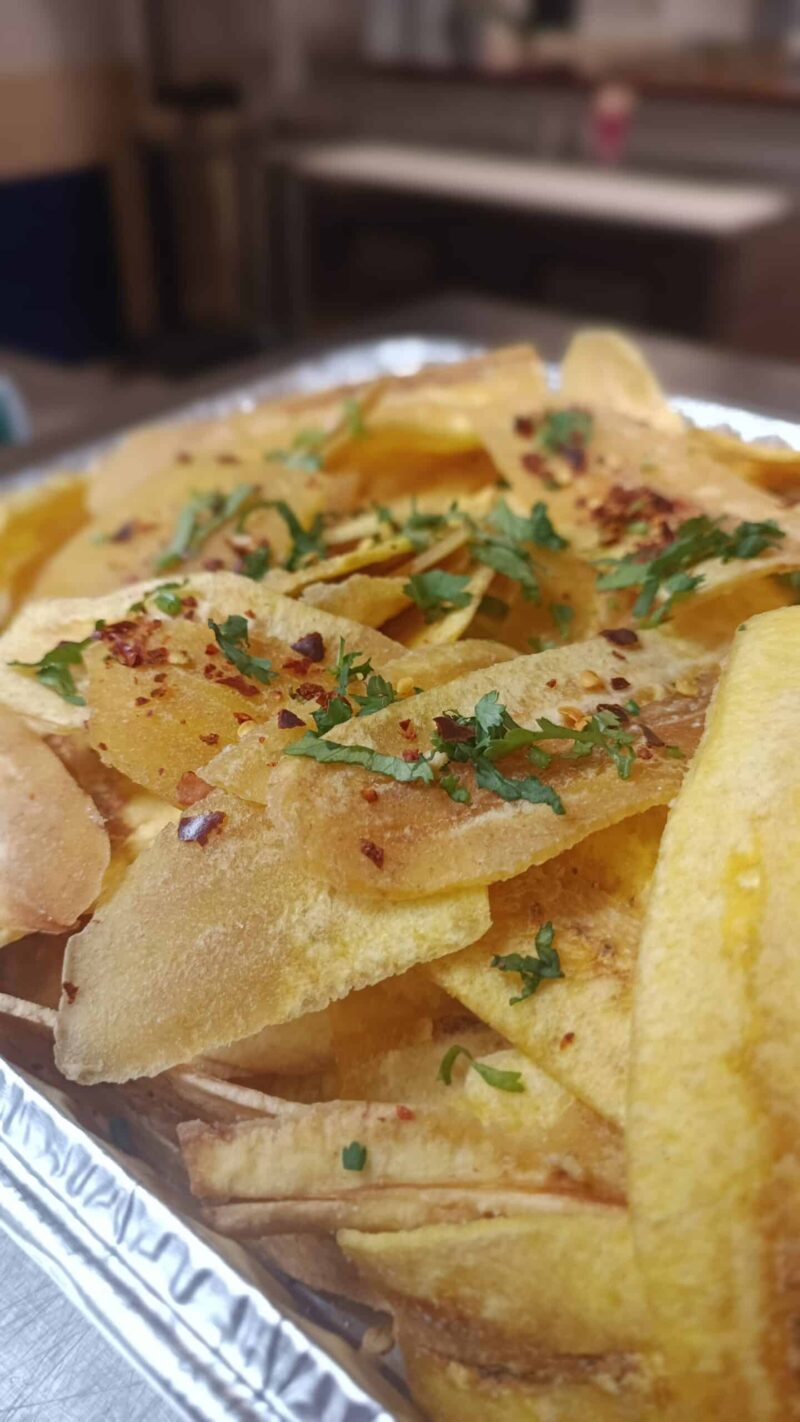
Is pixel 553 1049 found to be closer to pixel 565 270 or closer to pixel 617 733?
pixel 617 733

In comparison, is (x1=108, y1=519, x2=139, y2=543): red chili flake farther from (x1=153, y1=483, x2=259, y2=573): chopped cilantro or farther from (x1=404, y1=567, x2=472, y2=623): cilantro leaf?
(x1=404, y1=567, x2=472, y2=623): cilantro leaf

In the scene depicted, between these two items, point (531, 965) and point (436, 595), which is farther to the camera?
point (436, 595)

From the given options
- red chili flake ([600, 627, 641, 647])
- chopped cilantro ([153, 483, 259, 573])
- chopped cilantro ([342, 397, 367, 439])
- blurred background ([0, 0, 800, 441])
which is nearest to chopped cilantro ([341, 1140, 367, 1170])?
red chili flake ([600, 627, 641, 647])

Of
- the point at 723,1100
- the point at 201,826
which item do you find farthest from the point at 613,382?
the point at 723,1100

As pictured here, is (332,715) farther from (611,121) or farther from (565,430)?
(611,121)

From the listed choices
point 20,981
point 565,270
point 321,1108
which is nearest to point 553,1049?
point 321,1108

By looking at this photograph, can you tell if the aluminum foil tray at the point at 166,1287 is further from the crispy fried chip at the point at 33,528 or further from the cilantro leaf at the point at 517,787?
the crispy fried chip at the point at 33,528

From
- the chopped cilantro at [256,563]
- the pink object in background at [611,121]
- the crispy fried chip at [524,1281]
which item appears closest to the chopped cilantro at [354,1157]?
the crispy fried chip at [524,1281]
